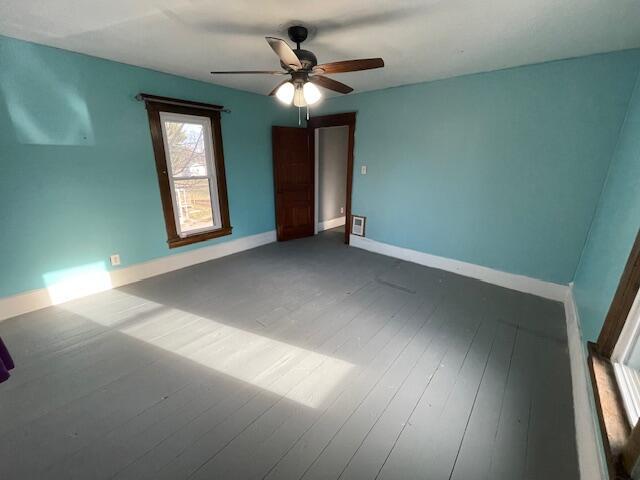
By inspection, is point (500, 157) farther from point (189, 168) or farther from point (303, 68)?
point (189, 168)

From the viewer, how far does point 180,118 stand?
3162 mm

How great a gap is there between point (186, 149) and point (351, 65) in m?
2.53

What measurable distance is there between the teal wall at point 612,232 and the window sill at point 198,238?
3.85 metres

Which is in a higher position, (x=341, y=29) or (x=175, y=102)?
(x=341, y=29)

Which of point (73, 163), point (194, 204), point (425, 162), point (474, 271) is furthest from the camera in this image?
point (194, 204)

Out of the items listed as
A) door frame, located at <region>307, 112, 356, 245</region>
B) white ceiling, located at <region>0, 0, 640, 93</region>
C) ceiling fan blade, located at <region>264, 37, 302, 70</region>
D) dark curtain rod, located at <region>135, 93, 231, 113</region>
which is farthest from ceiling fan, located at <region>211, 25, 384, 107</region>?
door frame, located at <region>307, 112, 356, 245</region>

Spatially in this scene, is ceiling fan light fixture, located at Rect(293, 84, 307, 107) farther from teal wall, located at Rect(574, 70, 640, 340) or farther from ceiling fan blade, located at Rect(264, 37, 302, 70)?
teal wall, located at Rect(574, 70, 640, 340)

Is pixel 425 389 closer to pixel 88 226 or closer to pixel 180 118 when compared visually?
pixel 88 226

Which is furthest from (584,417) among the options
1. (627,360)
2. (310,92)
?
(310,92)

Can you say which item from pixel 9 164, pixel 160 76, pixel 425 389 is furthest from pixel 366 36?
pixel 9 164

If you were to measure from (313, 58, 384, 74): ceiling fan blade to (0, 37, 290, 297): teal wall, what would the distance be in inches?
84.1

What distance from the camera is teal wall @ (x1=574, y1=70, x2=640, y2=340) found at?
1557mm

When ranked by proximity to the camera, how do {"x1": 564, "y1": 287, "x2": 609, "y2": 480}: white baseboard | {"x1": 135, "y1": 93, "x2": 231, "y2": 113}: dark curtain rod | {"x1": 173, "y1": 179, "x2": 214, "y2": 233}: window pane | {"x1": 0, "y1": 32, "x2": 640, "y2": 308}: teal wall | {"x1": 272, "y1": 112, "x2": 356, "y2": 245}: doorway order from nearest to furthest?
1. {"x1": 564, "y1": 287, "x2": 609, "y2": 480}: white baseboard
2. {"x1": 0, "y1": 32, "x2": 640, "y2": 308}: teal wall
3. {"x1": 135, "y1": 93, "x2": 231, "y2": 113}: dark curtain rod
4. {"x1": 173, "y1": 179, "x2": 214, "y2": 233}: window pane
5. {"x1": 272, "y1": 112, "x2": 356, "y2": 245}: doorway

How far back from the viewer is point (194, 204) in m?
3.79
